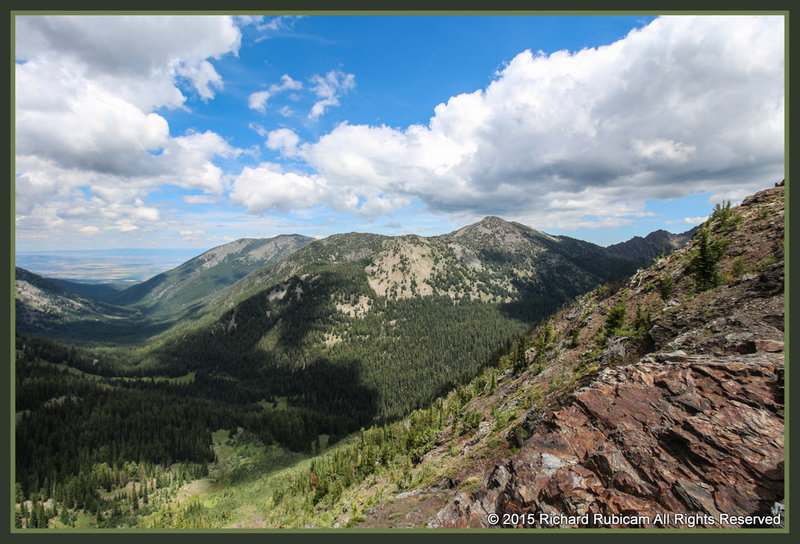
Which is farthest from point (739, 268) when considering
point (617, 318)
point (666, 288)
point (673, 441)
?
point (673, 441)

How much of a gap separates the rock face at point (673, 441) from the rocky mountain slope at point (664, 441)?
0.19 feet

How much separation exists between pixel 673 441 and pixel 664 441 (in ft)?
1.34

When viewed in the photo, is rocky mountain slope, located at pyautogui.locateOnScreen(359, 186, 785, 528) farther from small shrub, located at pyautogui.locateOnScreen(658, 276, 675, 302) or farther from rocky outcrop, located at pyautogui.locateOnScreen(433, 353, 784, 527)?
small shrub, located at pyautogui.locateOnScreen(658, 276, 675, 302)

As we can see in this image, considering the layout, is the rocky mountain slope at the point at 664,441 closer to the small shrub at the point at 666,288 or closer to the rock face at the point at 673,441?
the rock face at the point at 673,441

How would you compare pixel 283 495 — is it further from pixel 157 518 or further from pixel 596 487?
pixel 596 487

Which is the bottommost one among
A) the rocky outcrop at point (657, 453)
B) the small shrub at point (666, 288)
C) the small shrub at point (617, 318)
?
the rocky outcrop at point (657, 453)

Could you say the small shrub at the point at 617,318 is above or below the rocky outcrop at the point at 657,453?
above

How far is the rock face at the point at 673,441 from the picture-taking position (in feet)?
40.0

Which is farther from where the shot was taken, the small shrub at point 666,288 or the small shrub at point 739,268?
the small shrub at point 666,288

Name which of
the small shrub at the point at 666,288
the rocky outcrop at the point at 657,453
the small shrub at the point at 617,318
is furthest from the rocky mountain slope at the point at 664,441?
the small shrub at the point at 617,318

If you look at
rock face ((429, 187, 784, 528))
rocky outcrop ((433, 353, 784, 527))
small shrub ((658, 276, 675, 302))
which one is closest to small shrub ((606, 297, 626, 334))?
small shrub ((658, 276, 675, 302))

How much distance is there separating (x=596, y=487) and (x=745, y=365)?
1071 centimetres

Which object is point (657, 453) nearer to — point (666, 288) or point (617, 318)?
point (617, 318)

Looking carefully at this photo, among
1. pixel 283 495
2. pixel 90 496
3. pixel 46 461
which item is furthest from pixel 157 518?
pixel 46 461
